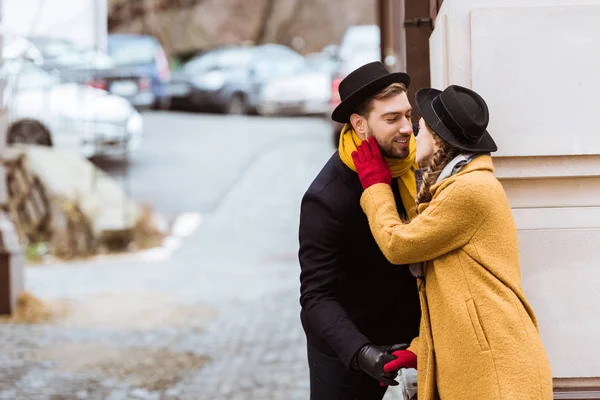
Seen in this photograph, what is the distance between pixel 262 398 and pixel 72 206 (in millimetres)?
8117

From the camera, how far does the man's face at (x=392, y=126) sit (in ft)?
10.1

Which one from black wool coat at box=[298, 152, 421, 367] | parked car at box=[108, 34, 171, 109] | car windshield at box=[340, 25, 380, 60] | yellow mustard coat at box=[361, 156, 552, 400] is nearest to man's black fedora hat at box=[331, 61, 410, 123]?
black wool coat at box=[298, 152, 421, 367]

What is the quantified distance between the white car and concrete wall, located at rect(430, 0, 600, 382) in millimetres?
19446

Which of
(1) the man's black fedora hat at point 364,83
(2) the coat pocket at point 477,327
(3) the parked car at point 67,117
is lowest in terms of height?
(2) the coat pocket at point 477,327

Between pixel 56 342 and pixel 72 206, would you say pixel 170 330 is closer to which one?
pixel 56 342

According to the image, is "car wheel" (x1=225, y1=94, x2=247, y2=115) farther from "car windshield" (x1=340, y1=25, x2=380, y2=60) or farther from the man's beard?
the man's beard

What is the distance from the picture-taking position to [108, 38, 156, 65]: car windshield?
21953mm

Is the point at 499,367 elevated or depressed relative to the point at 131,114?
depressed

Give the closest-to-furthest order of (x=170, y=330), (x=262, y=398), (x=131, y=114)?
(x=262, y=398), (x=170, y=330), (x=131, y=114)

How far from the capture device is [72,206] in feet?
45.6

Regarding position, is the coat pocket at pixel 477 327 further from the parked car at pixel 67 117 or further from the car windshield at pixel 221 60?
the car windshield at pixel 221 60

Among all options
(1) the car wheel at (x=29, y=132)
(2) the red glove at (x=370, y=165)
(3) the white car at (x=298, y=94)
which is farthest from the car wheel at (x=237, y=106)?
(2) the red glove at (x=370, y=165)

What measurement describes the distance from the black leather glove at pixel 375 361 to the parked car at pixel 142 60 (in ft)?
62.2

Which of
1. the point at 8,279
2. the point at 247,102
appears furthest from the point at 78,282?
the point at 247,102
